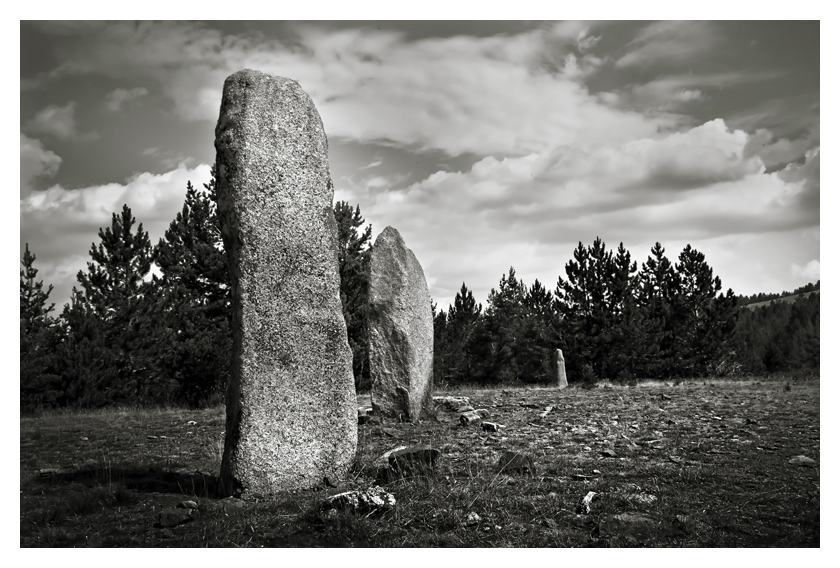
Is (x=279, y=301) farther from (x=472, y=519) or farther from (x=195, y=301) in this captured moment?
(x=195, y=301)

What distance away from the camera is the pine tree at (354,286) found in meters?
21.8

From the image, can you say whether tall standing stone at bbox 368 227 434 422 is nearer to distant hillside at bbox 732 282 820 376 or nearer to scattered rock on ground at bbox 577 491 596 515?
scattered rock on ground at bbox 577 491 596 515

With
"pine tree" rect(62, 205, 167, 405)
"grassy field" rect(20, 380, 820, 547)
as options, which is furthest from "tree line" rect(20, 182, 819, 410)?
"grassy field" rect(20, 380, 820, 547)

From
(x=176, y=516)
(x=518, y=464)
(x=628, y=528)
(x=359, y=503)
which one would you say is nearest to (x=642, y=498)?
(x=628, y=528)


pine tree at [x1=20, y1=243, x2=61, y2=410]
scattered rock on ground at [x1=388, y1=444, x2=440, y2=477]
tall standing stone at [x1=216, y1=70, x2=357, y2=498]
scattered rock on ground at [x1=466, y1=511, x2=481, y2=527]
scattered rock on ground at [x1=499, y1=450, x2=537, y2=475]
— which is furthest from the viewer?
pine tree at [x1=20, y1=243, x2=61, y2=410]

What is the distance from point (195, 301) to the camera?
2244cm

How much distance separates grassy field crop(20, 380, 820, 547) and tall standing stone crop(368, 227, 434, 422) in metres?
1.35

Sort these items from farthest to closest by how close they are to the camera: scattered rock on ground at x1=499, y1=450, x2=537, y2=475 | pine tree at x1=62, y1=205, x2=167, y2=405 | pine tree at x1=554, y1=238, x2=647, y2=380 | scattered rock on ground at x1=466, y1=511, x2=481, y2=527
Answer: pine tree at x1=554, y1=238, x2=647, y2=380 < pine tree at x1=62, y1=205, x2=167, y2=405 < scattered rock on ground at x1=499, y1=450, x2=537, y2=475 < scattered rock on ground at x1=466, y1=511, x2=481, y2=527

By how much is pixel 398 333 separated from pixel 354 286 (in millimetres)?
12991

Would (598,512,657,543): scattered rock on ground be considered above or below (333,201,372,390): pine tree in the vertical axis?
below

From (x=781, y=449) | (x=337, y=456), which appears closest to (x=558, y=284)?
(x=781, y=449)

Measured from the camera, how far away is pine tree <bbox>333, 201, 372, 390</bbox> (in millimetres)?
21797

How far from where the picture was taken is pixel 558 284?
117 ft
